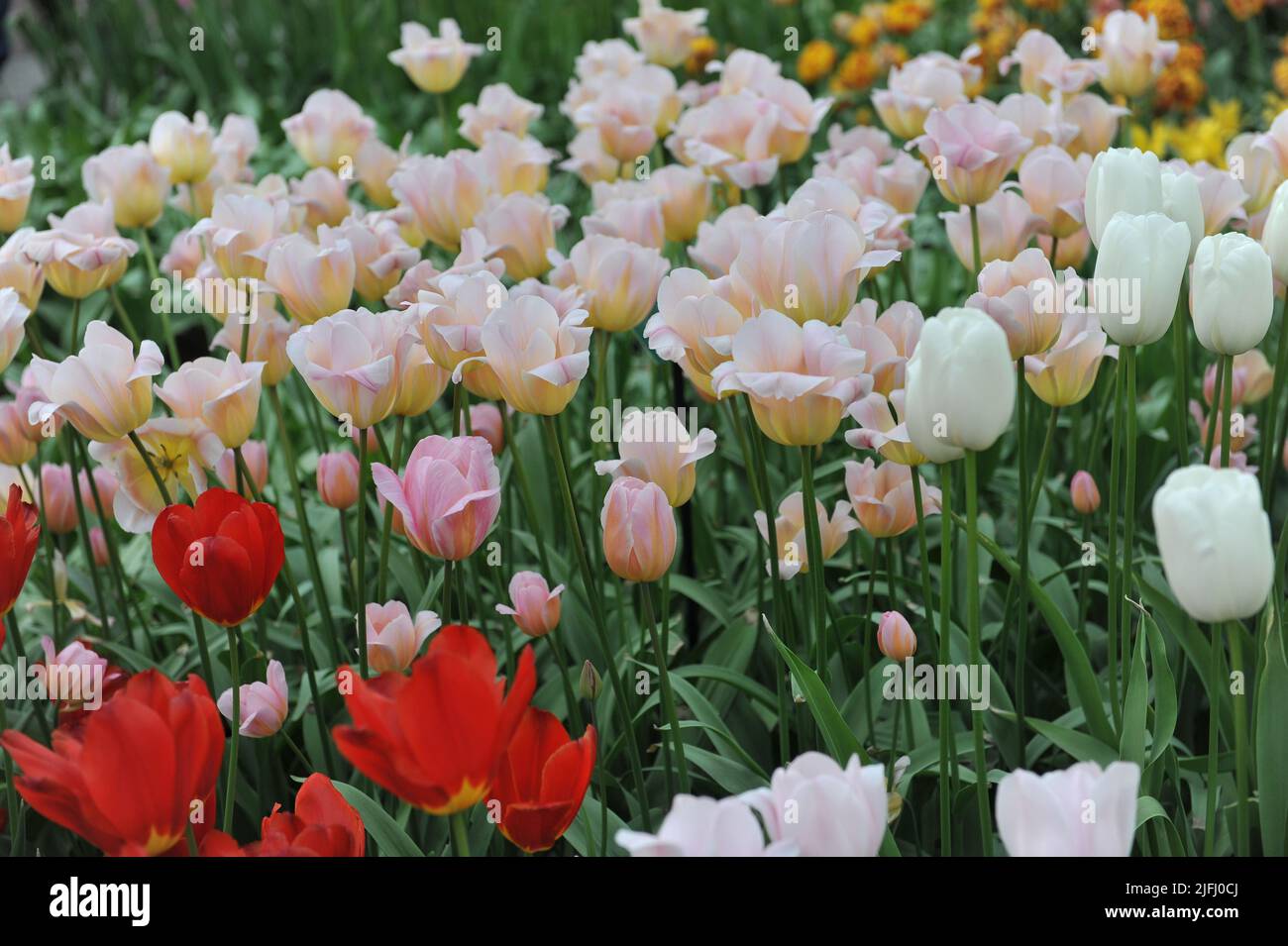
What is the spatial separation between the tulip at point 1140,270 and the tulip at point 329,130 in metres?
1.48

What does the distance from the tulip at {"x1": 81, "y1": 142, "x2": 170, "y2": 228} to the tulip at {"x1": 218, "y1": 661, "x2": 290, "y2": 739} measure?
103cm

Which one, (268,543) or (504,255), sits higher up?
(504,255)

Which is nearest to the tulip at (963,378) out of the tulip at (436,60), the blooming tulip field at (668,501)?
the blooming tulip field at (668,501)

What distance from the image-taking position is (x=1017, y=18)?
4734mm

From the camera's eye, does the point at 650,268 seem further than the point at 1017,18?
No

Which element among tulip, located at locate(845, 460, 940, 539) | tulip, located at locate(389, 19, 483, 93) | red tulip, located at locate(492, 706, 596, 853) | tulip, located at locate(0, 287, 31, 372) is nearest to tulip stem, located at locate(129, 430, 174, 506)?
tulip, located at locate(0, 287, 31, 372)

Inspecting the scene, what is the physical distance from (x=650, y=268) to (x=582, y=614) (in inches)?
18.2

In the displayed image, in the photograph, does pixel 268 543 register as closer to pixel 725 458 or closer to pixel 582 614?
pixel 582 614

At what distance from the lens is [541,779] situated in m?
1.06

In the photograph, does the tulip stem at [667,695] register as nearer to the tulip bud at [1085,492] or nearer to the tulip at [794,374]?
the tulip at [794,374]

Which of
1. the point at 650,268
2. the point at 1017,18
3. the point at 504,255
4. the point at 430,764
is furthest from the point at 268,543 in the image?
the point at 1017,18

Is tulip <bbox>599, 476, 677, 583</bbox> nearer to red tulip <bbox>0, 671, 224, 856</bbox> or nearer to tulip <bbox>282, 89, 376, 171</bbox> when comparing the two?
red tulip <bbox>0, 671, 224, 856</bbox>

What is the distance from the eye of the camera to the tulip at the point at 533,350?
4.15ft

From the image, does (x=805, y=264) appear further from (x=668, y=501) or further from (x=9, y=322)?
(x=9, y=322)
